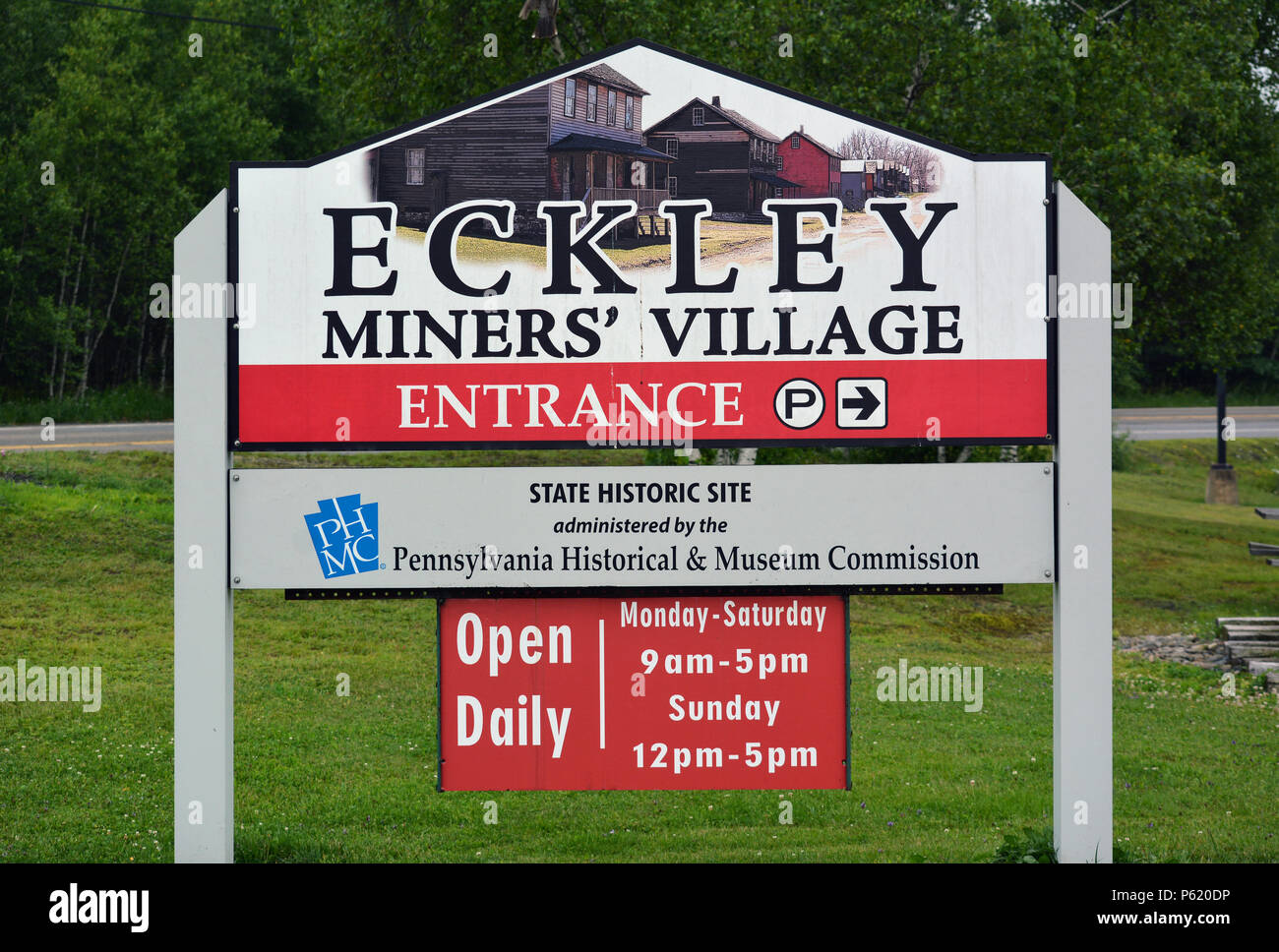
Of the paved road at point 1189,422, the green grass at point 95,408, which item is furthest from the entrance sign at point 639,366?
the paved road at point 1189,422

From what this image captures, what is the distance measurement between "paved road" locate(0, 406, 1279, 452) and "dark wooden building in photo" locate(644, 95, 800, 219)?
58.3 ft

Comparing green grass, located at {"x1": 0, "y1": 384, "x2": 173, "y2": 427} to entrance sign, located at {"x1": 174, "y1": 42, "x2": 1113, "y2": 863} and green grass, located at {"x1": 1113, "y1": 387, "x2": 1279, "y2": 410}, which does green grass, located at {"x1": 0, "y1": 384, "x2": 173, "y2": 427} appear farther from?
green grass, located at {"x1": 1113, "y1": 387, "x2": 1279, "y2": 410}

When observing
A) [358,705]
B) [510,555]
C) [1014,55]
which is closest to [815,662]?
[510,555]

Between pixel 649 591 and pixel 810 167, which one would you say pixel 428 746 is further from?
pixel 810 167

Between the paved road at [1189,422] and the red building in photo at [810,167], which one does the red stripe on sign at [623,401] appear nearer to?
the red building in photo at [810,167]

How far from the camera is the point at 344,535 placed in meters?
6.95

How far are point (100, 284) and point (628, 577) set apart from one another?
32.5 m

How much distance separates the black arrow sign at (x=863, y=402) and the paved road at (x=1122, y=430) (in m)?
18.2

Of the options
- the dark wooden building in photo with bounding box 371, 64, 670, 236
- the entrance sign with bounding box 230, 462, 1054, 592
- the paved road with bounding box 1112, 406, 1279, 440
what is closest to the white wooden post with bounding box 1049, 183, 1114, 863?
the entrance sign with bounding box 230, 462, 1054, 592

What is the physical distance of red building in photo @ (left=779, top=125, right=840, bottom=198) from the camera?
7.01 m

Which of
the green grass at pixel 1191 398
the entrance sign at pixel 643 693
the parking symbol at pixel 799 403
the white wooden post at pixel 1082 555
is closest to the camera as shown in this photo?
the white wooden post at pixel 1082 555

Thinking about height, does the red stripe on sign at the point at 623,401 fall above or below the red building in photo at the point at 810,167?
below

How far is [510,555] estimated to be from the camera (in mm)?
6953

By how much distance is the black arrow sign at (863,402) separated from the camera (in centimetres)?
699
